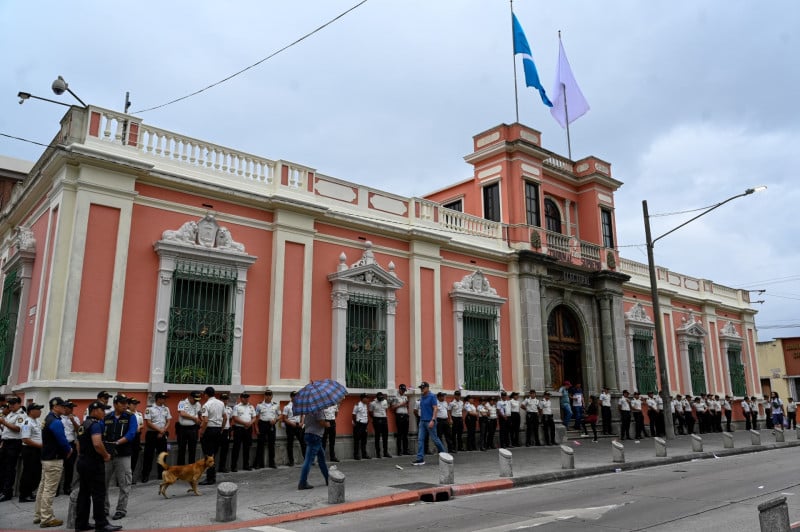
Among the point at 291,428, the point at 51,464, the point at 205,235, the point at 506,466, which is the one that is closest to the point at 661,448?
the point at 506,466

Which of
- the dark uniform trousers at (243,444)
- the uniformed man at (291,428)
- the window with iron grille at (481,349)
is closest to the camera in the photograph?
the dark uniform trousers at (243,444)

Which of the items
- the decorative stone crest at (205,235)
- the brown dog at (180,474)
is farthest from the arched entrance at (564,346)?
the brown dog at (180,474)

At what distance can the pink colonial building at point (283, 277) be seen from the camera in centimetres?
1217

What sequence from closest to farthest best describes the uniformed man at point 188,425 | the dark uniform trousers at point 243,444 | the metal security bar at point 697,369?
1. the uniformed man at point 188,425
2. the dark uniform trousers at point 243,444
3. the metal security bar at point 697,369

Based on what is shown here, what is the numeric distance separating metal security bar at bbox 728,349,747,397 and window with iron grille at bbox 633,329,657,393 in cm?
724

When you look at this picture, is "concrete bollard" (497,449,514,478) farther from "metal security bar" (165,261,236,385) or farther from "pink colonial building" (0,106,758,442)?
"metal security bar" (165,261,236,385)

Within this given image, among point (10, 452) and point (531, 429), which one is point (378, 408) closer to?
point (531, 429)

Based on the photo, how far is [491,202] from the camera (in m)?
21.6

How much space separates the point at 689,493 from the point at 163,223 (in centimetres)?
1123

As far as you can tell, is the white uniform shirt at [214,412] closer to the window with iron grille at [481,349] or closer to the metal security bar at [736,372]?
the window with iron grille at [481,349]

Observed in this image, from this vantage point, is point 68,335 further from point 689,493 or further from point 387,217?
point 689,493

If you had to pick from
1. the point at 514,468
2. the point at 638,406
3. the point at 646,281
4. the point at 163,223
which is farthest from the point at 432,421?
the point at 646,281

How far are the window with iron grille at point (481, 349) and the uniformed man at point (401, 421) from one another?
2975 mm

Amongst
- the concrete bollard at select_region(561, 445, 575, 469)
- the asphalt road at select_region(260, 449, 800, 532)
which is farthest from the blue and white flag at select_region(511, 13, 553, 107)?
the asphalt road at select_region(260, 449, 800, 532)
